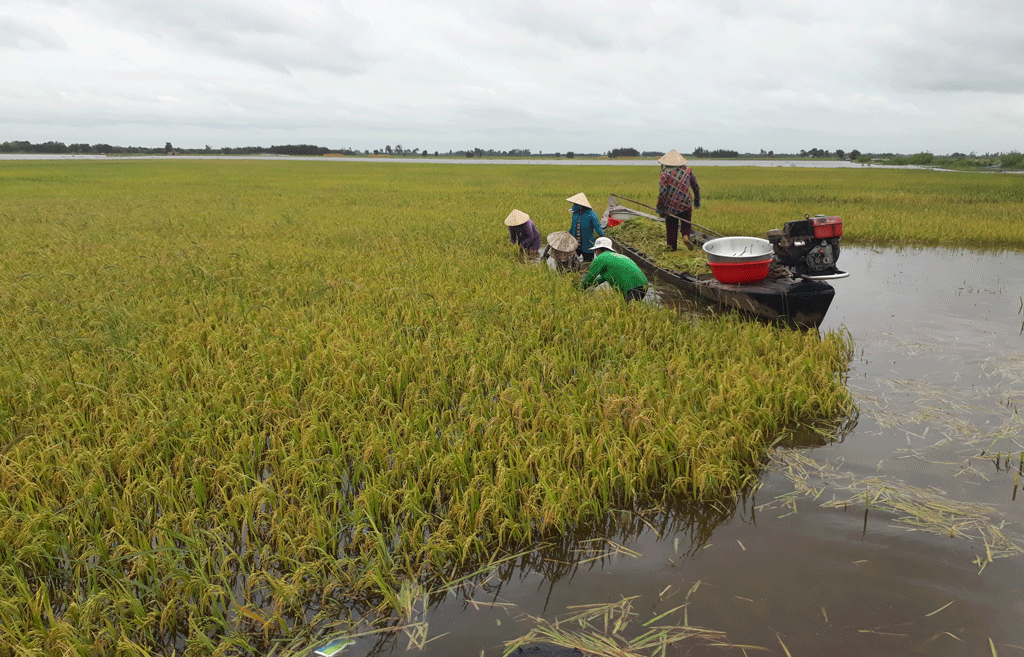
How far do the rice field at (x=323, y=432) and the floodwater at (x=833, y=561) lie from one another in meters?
0.20

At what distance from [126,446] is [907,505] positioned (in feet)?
15.0

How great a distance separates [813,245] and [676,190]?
2.75m

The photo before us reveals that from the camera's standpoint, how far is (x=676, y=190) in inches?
339

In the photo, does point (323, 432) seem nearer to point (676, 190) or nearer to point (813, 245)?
point (813, 245)

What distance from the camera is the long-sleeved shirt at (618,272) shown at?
20.1 ft

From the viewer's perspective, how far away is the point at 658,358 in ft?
15.1

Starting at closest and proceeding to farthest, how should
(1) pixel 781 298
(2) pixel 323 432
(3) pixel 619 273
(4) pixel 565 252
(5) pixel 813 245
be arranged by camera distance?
(2) pixel 323 432
(1) pixel 781 298
(3) pixel 619 273
(5) pixel 813 245
(4) pixel 565 252

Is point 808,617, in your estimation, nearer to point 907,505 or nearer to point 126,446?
point 907,505

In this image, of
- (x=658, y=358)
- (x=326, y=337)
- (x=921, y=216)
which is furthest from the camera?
(x=921, y=216)

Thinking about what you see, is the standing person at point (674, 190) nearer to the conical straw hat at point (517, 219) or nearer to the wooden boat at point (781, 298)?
the conical straw hat at point (517, 219)

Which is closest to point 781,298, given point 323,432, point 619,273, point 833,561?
point 619,273

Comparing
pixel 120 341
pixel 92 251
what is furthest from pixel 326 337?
pixel 92 251

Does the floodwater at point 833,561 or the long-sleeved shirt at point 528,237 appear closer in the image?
the floodwater at point 833,561

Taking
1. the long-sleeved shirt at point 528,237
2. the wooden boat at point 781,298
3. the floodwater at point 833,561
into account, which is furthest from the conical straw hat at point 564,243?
the floodwater at point 833,561
